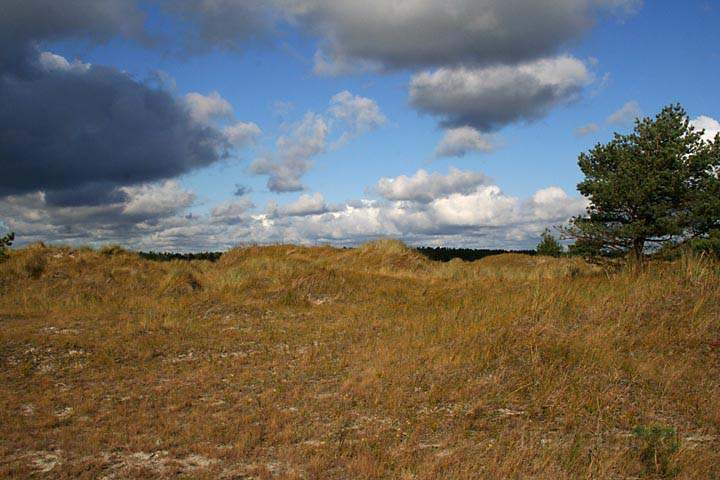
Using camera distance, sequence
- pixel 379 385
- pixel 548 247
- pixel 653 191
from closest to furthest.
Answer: pixel 379 385 → pixel 653 191 → pixel 548 247

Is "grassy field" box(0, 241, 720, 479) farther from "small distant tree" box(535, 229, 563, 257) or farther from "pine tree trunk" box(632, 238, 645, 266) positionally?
"small distant tree" box(535, 229, 563, 257)

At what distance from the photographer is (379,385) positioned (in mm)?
7371

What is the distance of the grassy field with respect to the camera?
5184 mm

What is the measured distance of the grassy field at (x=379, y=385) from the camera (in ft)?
17.0

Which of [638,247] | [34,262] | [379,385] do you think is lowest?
[379,385]

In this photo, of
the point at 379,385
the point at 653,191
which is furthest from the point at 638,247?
the point at 379,385

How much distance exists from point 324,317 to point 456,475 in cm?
829

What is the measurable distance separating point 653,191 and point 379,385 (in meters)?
14.3

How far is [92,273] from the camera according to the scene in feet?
63.1

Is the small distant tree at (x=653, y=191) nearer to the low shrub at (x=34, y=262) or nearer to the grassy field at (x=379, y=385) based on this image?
the grassy field at (x=379, y=385)

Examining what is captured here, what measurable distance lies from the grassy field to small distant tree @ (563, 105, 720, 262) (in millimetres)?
5090

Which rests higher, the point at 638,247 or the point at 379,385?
the point at 638,247

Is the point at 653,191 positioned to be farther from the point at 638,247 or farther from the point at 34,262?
the point at 34,262

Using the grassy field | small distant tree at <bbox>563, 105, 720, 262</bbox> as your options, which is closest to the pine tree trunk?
small distant tree at <bbox>563, 105, 720, 262</bbox>
